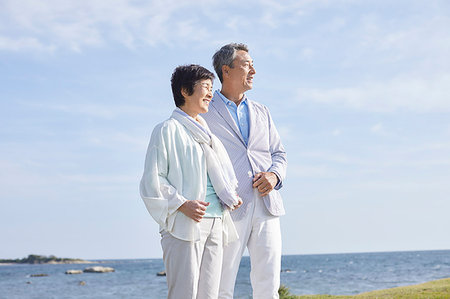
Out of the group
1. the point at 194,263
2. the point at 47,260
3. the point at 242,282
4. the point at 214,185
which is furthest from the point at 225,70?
the point at 47,260

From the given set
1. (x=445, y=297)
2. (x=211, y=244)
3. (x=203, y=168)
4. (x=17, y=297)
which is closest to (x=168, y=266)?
(x=211, y=244)

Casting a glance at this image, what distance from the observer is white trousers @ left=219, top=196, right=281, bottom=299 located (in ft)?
11.0

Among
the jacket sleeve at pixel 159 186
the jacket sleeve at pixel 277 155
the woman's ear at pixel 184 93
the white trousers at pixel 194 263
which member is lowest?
the white trousers at pixel 194 263

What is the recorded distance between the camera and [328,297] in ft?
34.9

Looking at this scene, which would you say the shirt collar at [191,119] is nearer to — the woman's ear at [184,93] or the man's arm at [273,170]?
the woman's ear at [184,93]

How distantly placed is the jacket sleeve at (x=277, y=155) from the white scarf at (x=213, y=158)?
593mm

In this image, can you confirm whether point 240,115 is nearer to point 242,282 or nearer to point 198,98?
point 198,98

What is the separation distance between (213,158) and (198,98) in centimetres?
32

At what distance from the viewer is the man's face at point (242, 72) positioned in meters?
3.61

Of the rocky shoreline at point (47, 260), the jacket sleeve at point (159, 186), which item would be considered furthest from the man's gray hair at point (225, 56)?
the rocky shoreline at point (47, 260)

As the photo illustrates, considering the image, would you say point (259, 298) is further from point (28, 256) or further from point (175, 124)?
point (28, 256)

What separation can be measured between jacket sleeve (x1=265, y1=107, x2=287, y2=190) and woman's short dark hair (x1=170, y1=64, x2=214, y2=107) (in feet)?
2.80

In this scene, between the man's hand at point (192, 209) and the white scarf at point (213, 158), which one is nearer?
the man's hand at point (192, 209)

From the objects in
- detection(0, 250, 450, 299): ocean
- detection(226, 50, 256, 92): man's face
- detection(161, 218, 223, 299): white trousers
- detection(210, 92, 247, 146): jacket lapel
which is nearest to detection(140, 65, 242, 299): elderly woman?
detection(161, 218, 223, 299): white trousers
